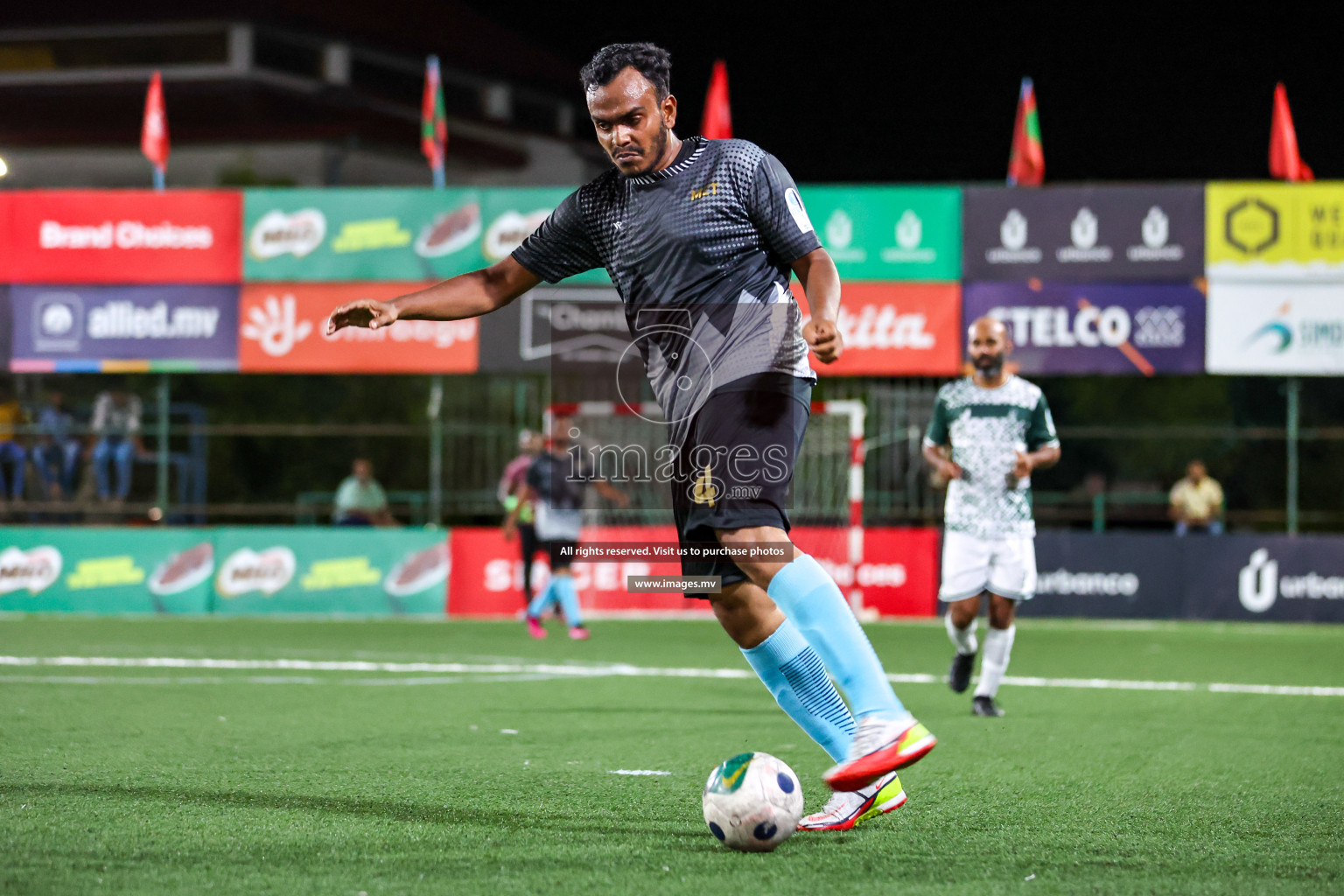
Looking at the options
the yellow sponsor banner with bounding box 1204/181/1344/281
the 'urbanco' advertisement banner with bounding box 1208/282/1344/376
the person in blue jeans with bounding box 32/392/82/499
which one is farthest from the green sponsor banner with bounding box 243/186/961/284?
the person in blue jeans with bounding box 32/392/82/499

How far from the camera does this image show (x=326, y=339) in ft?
58.3

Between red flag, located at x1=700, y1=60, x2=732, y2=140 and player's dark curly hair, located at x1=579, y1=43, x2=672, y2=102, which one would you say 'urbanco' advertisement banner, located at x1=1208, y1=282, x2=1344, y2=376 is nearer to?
red flag, located at x1=700, y1=60, x2=732, y2=140

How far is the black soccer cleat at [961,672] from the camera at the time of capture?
867 cm

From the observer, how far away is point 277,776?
18.6 feet

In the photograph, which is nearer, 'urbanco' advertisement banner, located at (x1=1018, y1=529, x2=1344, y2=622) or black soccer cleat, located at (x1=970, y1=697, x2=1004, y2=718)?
black soccer cleat, located at (x1=970, y1=697, x2=1004, y2=718)

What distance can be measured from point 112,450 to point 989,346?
46.5 feet

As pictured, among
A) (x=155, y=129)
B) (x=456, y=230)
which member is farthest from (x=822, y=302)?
(x=155, y=129)

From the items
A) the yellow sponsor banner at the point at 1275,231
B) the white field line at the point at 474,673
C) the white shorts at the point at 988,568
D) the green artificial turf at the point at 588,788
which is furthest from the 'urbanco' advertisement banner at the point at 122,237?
the white shorts at the point at 988,568

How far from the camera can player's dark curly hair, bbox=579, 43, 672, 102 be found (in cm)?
448

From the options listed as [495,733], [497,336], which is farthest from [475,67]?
[495,733]

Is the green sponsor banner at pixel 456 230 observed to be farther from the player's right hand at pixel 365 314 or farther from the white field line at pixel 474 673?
the player's right hand at pixel 365 314

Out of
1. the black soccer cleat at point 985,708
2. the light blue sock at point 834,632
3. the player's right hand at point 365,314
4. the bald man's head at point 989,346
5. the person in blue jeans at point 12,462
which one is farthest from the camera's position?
the person in blue jeans at point 12,462

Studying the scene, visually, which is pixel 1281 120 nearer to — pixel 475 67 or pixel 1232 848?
pixel 1232 848

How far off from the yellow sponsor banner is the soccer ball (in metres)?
14.3
